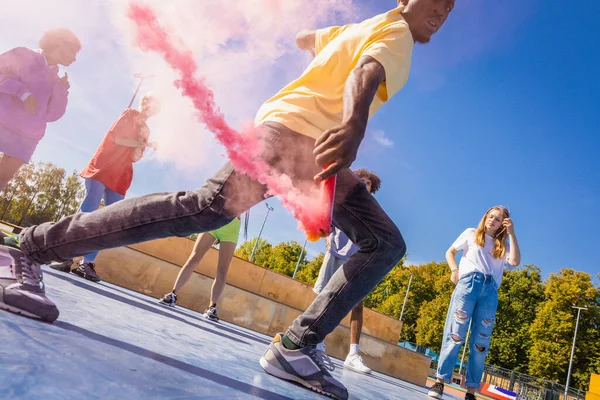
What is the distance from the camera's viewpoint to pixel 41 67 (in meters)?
4.07

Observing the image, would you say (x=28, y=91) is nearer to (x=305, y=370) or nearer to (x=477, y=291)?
(x=305, y=370)

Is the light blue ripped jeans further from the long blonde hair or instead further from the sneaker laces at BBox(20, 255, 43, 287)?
the sneaker laces at BBox(20, 255, 43, 287)

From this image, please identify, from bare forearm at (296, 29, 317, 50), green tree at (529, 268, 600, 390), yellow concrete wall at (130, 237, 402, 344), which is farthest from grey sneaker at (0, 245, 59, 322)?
green tree at (529, 268, 600, 390)

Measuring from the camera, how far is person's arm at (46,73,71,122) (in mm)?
4180

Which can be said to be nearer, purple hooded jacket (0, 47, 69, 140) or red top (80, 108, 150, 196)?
purple hooded jacket (0, 47, 69, 140)

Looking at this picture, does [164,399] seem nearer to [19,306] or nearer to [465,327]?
[19,306]

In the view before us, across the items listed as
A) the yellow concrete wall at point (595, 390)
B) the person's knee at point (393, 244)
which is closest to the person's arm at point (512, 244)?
the person's knee at point (393, 244)

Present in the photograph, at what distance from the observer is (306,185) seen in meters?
1.95

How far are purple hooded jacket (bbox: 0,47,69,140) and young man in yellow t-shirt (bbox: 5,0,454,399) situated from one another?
7.94 ft

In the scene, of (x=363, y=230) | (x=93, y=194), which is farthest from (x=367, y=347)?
(x=363, y=230)

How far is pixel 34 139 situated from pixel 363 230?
368 cm

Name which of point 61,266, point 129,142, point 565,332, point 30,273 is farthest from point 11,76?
point 565,332

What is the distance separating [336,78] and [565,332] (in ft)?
141

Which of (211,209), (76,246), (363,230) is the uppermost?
(363,230)
